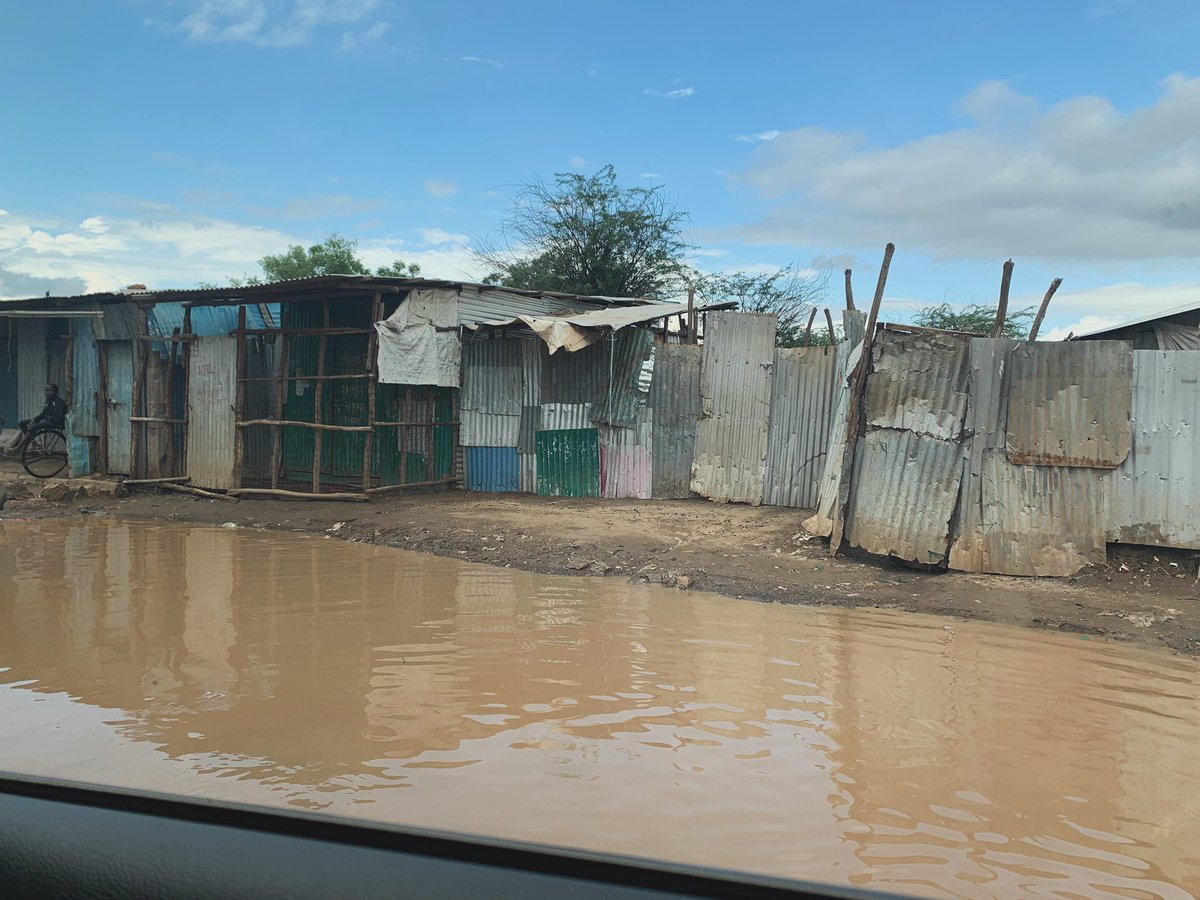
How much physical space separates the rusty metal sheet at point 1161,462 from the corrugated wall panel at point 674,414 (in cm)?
551

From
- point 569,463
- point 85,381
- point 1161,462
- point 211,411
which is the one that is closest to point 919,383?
point 1161,462

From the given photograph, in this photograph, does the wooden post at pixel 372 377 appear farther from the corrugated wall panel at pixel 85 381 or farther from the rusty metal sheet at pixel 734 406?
the corrugated wall panel at pixel 85 381

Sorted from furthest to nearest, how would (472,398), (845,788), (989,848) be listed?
(472,398), (845,788), (989,848)

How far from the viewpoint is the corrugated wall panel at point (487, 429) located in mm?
12906

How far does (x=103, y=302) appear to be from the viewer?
15.7 metres

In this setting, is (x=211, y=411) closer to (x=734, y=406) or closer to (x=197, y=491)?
(x=197, y=491)

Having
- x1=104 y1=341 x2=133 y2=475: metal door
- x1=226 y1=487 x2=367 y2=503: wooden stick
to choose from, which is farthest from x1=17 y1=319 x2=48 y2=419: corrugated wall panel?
x1=226 y1=487 x2=367 y2=503: wooden stick

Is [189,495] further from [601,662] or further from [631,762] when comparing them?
[631,762]

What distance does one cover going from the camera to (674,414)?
11820mm

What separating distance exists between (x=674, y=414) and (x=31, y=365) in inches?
575

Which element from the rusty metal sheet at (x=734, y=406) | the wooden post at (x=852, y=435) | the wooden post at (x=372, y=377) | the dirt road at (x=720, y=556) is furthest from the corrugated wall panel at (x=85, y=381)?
the wooden post at (x=852, y=435)

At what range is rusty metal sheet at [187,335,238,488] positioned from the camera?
14.4 m

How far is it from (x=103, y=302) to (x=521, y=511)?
1038cm

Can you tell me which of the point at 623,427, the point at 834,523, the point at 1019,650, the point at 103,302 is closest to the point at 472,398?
the point at 623,427
